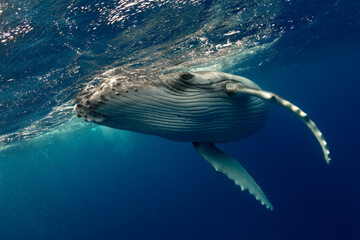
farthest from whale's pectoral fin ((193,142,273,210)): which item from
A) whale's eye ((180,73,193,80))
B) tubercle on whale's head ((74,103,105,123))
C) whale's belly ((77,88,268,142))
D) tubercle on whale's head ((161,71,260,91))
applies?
tubercle on whale's head ((74,103,105,123))

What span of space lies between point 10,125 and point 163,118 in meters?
23.8

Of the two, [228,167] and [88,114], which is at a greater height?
[88,114]

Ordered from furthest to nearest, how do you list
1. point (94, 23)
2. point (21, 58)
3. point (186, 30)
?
1. point (186, 30)
2. point (21, 58)
3. point (94, 23)

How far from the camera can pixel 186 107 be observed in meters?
2.76

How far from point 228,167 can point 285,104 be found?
152 centimetres

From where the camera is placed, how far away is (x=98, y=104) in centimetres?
219

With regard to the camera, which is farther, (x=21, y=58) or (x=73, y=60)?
(x=73, y=60)

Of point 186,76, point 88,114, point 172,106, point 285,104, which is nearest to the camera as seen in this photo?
point 88,114

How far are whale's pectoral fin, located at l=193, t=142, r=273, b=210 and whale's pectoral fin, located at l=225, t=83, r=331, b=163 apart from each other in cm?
113

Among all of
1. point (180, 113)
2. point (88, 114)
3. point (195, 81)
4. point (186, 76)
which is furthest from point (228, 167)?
point (88, 114)

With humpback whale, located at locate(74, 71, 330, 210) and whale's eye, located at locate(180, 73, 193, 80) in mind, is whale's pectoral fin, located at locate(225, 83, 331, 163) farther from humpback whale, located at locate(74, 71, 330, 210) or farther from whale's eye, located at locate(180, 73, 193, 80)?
whale's eye, located at locate(180, 73, 193, 80)

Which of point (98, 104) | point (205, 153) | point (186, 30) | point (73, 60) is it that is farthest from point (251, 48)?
point (98, 104)

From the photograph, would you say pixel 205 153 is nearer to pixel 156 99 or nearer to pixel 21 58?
pixel 156 99

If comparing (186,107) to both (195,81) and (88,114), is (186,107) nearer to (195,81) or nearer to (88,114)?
(195,81)
